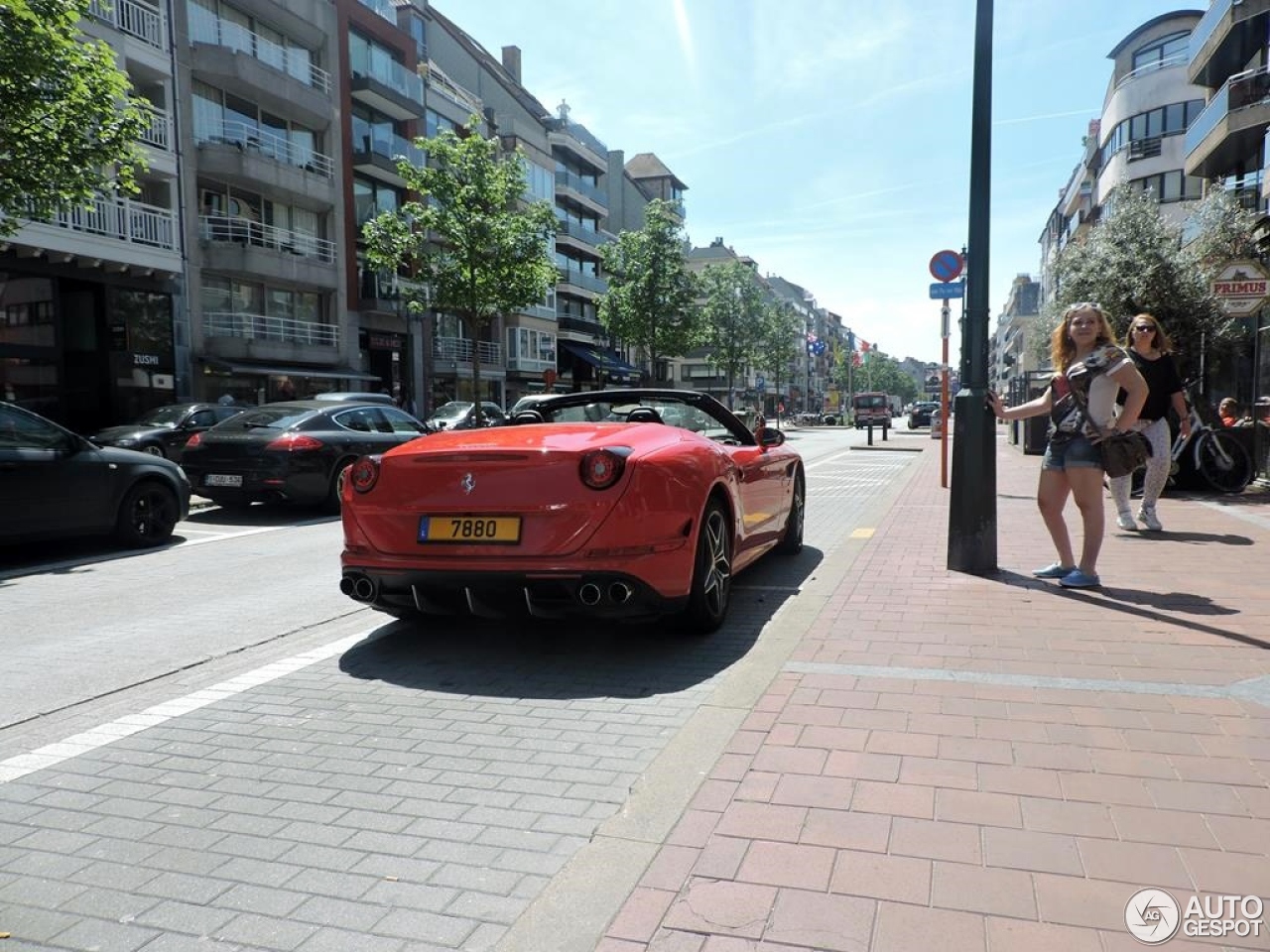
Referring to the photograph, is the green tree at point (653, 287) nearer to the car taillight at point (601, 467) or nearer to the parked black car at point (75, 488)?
the parked black car at point (75, 488)

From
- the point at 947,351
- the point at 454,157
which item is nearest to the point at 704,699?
the point at 947,351

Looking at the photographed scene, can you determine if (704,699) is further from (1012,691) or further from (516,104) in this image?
(516,104)

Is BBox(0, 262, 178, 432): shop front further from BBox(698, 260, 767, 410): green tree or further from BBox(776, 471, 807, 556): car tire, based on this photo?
BBox(698, 260, 767, 410): green tree

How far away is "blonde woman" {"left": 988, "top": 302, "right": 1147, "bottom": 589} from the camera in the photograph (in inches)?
230

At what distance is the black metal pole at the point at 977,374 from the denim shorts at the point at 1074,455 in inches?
16.1

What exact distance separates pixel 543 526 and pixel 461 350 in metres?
37.0

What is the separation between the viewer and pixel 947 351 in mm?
14273

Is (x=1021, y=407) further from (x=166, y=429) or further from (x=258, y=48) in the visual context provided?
(x=258, y=48)

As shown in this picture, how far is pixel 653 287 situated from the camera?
4603cm

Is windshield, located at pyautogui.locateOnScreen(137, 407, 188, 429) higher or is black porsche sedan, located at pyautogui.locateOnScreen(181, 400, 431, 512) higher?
windshield, located at pyautogui.locateOnScreen(137, 407, 188, 429)

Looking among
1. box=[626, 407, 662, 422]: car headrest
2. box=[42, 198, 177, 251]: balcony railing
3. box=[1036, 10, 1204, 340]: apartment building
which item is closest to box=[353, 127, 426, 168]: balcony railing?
box=[42, 198, 177, 251]: balcony railing

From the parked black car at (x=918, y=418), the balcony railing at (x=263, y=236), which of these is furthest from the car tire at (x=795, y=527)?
the parked black car at (x=918, y=418)

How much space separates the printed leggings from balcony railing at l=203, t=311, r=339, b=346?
24.6m

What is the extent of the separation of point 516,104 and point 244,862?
54340mm
